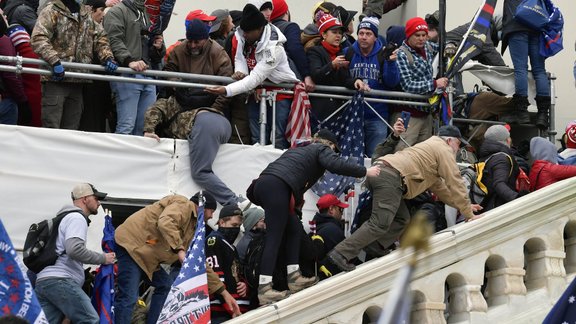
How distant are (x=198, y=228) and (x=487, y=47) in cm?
627

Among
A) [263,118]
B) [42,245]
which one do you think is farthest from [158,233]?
[263,118]

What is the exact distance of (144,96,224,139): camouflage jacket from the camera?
44.4 ft

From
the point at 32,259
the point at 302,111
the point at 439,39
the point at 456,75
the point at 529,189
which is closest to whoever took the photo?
the point at 32,259

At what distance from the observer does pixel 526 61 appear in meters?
15.9

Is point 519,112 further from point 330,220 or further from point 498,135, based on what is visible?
point 330,220

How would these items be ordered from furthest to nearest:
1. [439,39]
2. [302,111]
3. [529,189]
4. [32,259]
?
[439,39] < [302,111] < [529,189] < [32,259]

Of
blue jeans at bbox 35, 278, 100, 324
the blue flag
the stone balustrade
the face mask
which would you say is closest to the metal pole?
the face mask

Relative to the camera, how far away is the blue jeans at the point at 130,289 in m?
11.7

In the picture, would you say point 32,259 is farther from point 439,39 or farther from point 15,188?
point 439,39

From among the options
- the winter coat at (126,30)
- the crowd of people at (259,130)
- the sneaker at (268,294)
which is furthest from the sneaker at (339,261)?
the winter coat at (126,30)

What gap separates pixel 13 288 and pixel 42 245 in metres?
1.63

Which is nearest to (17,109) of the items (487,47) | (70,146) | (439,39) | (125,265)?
(70,146)

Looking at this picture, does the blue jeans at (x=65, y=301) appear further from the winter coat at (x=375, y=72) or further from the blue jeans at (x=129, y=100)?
the winter coat at (x=375, y=72)

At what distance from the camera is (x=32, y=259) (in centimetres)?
→ 1122
